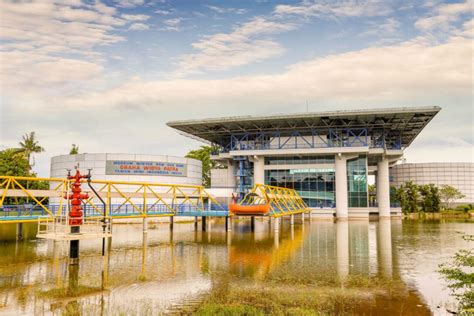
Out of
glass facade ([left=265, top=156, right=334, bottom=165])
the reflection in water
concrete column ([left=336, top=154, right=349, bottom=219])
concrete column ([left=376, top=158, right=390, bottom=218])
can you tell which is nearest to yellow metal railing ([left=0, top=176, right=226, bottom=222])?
glass facade ([left=265, top=156, right=334, bottom=165])

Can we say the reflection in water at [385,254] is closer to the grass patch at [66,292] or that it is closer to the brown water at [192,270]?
the brown water at [192,270]

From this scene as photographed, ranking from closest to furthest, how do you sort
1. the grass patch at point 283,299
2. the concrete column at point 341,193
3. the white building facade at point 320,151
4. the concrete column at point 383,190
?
the grass patch at point 283,299
the concrete column at point 341,193
the white building facade at point 320,151
the concrete column at point 383,190

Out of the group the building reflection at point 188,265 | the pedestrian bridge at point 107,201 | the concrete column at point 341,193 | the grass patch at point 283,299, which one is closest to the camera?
the grass patch at point 283,299

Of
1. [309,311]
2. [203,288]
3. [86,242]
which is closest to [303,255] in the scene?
[203,288]

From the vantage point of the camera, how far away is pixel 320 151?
6619 cm

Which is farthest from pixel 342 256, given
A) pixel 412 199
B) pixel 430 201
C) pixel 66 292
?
pixel 430 201

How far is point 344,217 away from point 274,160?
15.8 meters

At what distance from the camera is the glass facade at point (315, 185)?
68.3 meters

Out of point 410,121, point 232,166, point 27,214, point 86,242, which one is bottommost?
point 86,242

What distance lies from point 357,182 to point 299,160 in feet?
34.7

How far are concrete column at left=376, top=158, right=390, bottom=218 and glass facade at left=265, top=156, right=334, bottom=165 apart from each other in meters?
10.9

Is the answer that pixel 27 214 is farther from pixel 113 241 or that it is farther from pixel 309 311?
pixel 309 311

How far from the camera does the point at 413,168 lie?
105625 mm

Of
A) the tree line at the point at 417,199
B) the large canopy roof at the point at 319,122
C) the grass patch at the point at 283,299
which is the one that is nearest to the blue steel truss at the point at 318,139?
the large canopy roof at the point at 319,122
